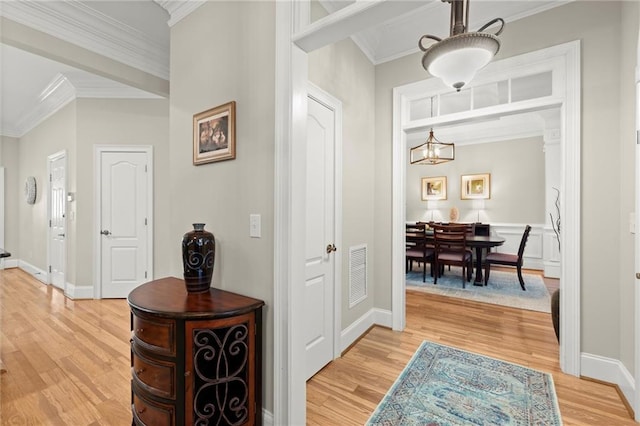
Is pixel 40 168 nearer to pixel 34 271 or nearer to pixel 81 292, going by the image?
pixel 34 271

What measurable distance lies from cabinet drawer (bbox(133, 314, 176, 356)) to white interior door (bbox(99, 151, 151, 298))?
3.10 meters

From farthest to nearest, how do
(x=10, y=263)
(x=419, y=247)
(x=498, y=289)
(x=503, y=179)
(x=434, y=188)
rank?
1. (x=434, y=188)
2. (x=503, y=179)
3. (x=10, y=263)
4. (x=419, y=247)
5. (x=498, y=289)

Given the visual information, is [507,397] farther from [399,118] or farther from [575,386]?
[399,118]

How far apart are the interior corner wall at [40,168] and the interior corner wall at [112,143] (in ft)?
0.62

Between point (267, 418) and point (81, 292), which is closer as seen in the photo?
point (267, 418)

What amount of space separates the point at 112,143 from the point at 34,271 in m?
3.58

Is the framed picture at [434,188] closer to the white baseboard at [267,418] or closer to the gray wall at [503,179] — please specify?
the gray wall at [503,179]

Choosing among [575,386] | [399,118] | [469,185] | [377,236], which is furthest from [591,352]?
[469,185]

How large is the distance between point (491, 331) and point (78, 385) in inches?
146

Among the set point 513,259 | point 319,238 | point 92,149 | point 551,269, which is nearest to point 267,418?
point 319,238

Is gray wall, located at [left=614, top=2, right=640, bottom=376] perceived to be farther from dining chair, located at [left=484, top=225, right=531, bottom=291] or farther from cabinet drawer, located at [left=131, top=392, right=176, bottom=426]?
cabinet drawer, located at [left=131, top=392, right=176, bottom=426]

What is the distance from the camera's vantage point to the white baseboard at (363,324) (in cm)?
266

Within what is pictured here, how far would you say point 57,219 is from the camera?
4.70 meters

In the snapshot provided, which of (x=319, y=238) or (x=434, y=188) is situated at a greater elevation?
(x=434, y=188)
